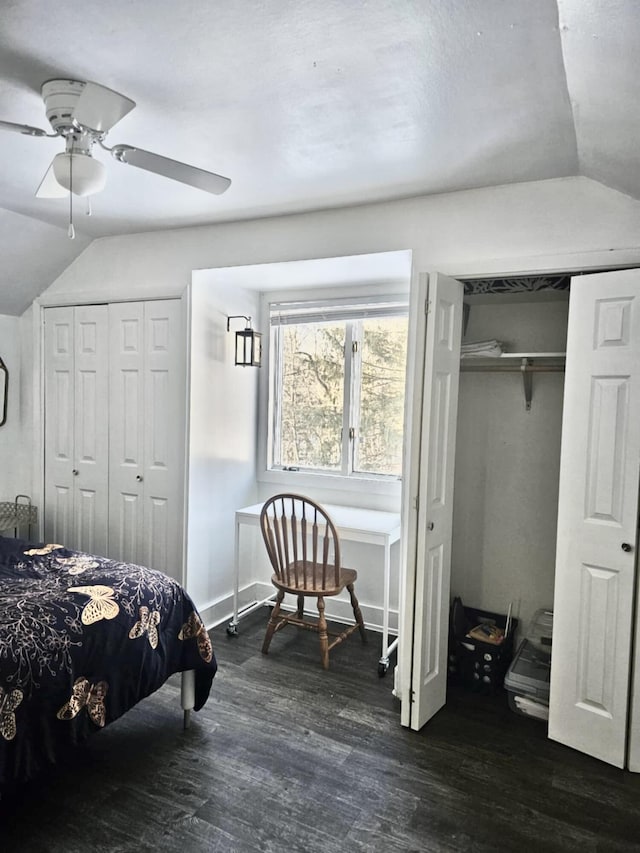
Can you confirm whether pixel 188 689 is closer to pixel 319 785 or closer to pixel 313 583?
pixel 319 785

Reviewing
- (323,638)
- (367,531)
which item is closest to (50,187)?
(367,531)

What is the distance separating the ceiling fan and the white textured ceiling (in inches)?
2.2

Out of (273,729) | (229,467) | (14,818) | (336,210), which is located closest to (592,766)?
(273,729)

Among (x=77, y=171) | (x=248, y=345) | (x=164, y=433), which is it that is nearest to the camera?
(x=77, y=171)

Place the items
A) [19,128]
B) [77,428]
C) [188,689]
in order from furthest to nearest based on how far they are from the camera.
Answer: [77,428] → [188,689] → [19,128]

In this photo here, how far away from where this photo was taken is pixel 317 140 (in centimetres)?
219

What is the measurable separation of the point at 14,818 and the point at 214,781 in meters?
0.69

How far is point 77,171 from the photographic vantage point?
75.0 inches

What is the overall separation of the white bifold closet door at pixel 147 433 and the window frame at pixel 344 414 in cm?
75

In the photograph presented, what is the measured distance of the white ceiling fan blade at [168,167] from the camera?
1.89 m

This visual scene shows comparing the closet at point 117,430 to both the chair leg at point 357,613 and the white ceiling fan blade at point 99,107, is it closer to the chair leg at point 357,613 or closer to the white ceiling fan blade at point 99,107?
the chair leg at point 357,613

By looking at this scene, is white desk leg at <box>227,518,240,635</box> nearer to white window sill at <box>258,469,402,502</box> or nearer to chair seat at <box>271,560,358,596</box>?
chair seat at <box>271,560,358,596</box>

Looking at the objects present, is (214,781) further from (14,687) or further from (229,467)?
(229,467)

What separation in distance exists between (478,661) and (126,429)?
8.35 ft
